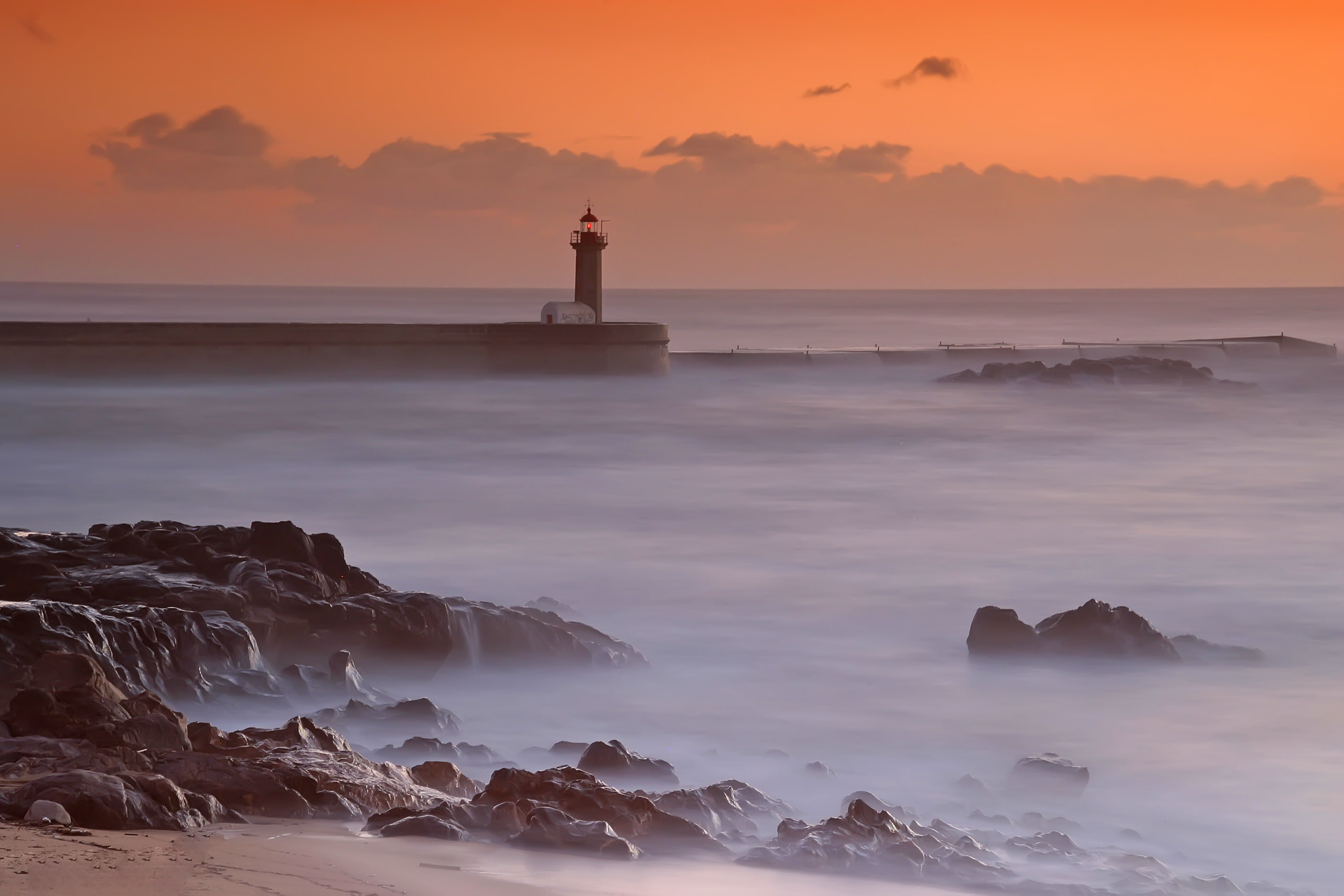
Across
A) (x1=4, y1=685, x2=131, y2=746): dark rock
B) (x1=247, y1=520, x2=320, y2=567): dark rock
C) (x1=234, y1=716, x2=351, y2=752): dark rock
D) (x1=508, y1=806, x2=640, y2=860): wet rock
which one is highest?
(x1=247, y1=520, x2=320, y2=567): dark rock

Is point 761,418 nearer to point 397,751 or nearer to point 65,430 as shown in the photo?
point 65,430

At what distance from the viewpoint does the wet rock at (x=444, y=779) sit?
12.8 ft

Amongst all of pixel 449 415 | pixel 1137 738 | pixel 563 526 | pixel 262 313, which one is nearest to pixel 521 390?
pixel 449 415

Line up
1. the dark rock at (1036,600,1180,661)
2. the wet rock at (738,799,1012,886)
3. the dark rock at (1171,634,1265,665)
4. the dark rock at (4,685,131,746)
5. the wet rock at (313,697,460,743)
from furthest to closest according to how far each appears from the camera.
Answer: the dark rock at (1171,634,1265,665) < the dark rock at (1036,600,1180,661) < the wet rock at (313,697,460,743) < the dark rock at (4,685,131,746) < the wet rock at (738,799,1012,886)

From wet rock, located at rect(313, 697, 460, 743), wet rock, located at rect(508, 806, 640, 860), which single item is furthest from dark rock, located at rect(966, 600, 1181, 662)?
wet rock, located at rect(508, 806, 640, 860)

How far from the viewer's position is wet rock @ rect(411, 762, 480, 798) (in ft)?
12.8

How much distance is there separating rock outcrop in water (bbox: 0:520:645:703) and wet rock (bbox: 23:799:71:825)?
1.36m

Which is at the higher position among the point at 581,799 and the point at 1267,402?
the point at 1267,402

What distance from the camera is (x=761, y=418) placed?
2138cm

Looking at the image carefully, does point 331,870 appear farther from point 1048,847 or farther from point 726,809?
point 1048,847

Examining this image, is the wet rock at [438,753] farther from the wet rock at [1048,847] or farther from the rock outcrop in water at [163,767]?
the wet rock at [1048,847]

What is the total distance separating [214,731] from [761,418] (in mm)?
17786

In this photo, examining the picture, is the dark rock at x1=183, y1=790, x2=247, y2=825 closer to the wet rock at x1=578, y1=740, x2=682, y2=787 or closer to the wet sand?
the wet sand

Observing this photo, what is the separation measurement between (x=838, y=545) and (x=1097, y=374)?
21.4m
